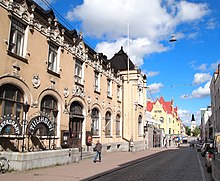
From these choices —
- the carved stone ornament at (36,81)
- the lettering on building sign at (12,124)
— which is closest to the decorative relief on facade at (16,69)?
the carved stone ornament at (36,81)

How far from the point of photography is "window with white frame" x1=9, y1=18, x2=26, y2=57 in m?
14.5

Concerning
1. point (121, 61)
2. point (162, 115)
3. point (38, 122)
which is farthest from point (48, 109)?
point (162, 115)

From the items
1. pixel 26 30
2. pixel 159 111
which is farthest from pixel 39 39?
pixel 159 111

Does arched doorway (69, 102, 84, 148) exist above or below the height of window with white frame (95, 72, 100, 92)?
below

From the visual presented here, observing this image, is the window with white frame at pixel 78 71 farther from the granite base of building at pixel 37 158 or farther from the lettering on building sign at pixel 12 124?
the lettering on building sign at pixel 12 124

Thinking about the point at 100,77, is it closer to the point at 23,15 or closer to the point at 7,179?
the point at 23,15

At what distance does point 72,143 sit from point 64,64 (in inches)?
243

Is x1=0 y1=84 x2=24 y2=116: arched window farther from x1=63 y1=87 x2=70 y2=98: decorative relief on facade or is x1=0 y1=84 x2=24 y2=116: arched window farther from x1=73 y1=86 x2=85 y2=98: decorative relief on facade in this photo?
x1=73 y1=86 x2=85 y2=98: decorative relief on facade

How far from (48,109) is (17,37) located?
517cm

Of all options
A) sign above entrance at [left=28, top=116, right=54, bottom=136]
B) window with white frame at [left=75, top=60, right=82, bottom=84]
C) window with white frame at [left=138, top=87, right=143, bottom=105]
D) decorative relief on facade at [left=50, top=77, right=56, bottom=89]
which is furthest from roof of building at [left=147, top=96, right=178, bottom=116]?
sign above entrance at [left=28, top=116, right=54, bottom=136]

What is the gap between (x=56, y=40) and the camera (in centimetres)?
1853

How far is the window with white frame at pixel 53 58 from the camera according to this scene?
18.1 m

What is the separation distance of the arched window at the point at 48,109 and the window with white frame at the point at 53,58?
2140 millimetres

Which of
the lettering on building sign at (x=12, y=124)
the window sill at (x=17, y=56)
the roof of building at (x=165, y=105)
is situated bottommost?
the lettering on building sign at (x=12, y=124)
